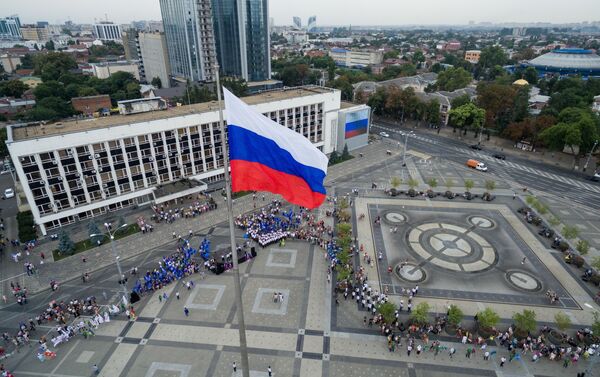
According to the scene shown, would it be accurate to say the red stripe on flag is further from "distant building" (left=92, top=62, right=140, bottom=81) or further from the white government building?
"distant building" (left=92, top=62, right=140, bottom=81)

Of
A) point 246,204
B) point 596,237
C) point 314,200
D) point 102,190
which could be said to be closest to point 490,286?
point 596,237

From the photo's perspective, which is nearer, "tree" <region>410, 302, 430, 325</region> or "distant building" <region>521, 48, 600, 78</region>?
"tree" <region>410, 302, 430, 325</region>

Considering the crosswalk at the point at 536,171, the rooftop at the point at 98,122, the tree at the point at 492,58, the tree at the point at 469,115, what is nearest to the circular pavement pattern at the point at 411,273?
the rooftop at the point at 98,122

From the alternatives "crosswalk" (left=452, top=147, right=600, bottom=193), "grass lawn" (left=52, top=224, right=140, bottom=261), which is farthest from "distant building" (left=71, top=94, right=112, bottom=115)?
"crosswalk" (left=452, top=147, right=600, bottom=193)

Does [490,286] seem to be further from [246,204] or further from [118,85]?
[118,85]

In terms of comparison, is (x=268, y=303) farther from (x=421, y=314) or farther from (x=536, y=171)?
(x=536, y=171)
